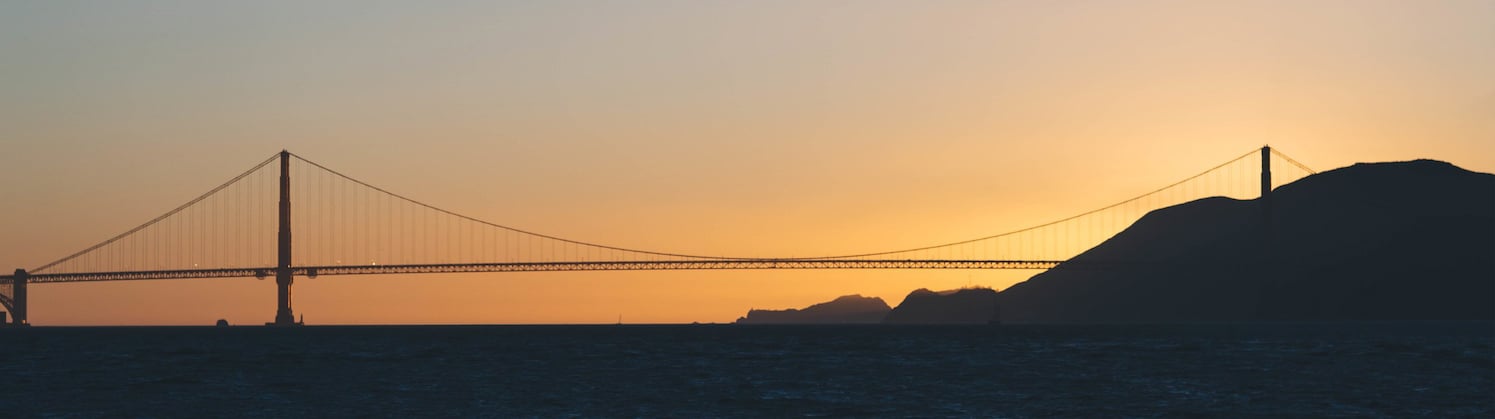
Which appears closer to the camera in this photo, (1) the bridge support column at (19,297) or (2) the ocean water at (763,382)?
(2) the ocean water at (763,382)

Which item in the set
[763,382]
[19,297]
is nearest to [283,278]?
[19,297]

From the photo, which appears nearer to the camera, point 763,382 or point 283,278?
point 763,382

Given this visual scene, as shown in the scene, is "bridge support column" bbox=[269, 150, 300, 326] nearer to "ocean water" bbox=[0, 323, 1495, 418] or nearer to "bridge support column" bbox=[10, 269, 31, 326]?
"bridge support column" bbox=[10, 269, 31, 326]

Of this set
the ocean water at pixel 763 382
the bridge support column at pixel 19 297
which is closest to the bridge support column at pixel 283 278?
the bridge support column at pixel 19 297

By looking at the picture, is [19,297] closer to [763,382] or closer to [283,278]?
[283,278]

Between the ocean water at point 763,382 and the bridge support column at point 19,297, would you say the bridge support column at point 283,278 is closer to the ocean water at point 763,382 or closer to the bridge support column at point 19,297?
the bridge support column at point 19,297
